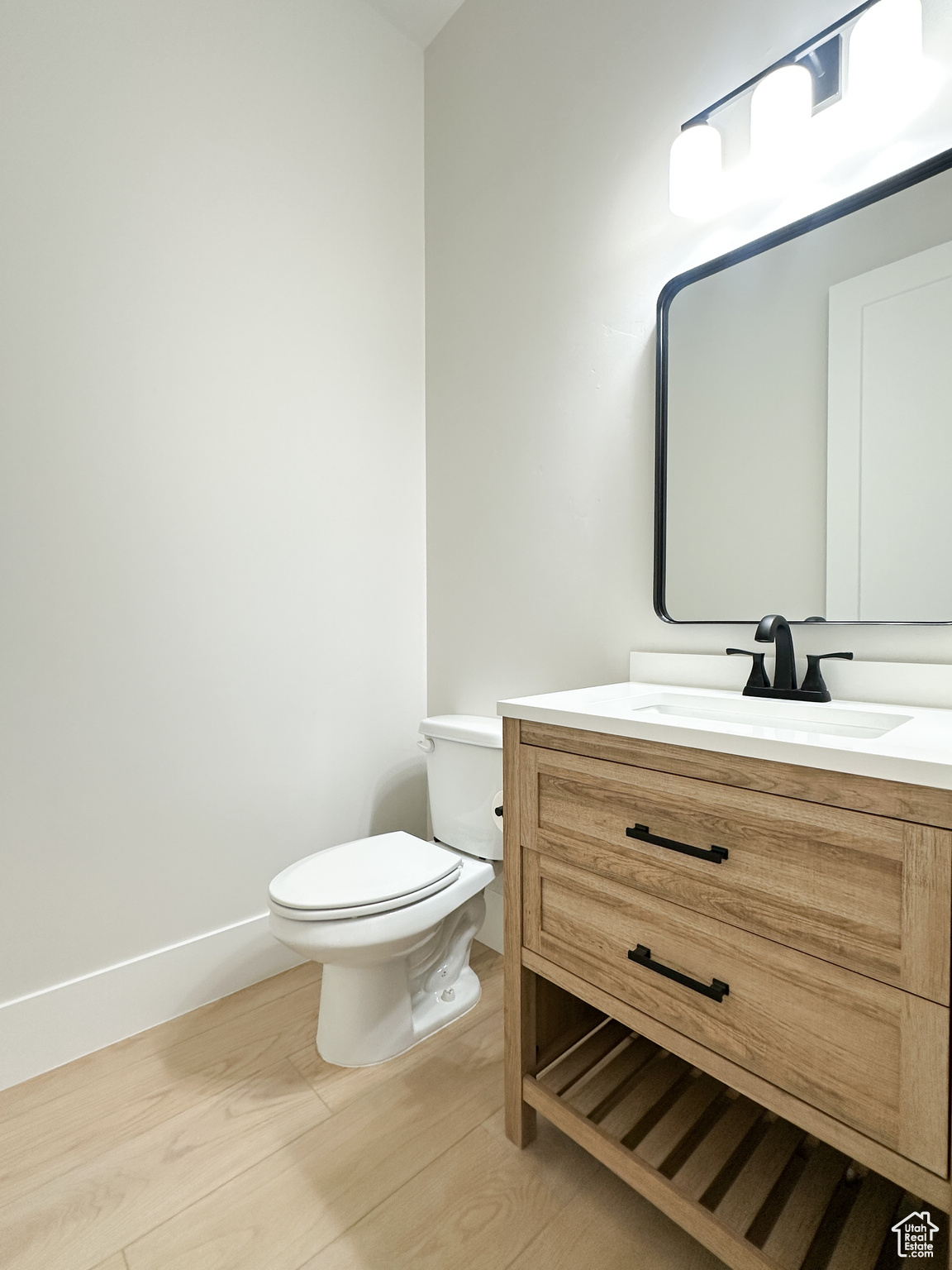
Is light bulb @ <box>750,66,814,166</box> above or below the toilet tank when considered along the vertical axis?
above

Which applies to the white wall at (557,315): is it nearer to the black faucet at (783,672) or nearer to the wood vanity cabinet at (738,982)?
the black faucet at (783,672)

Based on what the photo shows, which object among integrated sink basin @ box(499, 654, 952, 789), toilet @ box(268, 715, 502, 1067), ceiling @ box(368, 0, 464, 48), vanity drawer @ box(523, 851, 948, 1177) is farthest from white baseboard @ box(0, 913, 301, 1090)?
ceiling @ box(368, 0, 464, 48)

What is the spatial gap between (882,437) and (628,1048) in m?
1.27

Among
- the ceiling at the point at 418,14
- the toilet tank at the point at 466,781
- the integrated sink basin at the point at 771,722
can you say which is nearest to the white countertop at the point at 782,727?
the integrated sink basin at the point at 771,722

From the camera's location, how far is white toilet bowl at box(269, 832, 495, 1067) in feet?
4.25

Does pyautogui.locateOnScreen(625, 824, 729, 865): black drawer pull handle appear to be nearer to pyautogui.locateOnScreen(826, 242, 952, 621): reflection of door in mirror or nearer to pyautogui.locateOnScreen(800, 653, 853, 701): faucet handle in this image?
pyautogui.locateOnScreen(800, 653, 853, 701): faucet handle

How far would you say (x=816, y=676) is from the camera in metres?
1.13

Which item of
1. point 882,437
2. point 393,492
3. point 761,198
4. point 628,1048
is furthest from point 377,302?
point 628,1048

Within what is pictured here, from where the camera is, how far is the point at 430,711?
2.15 meters

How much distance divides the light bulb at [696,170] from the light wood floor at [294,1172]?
183cm

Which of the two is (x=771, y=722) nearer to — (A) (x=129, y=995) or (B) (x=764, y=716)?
(B) (x=764, y=716)

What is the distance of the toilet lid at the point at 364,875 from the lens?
1.31 m

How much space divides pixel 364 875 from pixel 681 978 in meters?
0.74

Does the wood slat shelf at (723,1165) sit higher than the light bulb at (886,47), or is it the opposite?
the light bulb at (886,47)
